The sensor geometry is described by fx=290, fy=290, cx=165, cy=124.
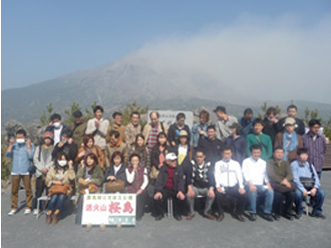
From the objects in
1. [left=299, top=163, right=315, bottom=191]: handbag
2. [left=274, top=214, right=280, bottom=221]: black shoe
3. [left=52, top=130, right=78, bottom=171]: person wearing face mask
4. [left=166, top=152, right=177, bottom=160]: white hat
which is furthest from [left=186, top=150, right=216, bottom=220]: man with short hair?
[left=52, top=130, right=78, bottom=171]: person wearing face mask

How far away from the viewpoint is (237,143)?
6.45m

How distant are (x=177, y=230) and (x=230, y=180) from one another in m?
1.53

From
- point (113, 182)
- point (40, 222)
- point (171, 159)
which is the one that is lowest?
point (40, 222)

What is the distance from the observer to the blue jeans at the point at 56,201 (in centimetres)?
569

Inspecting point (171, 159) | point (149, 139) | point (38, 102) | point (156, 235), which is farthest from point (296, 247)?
point (38, 102)

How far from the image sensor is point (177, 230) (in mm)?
5262

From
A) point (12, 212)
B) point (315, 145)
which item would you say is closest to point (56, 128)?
point (12, 212)

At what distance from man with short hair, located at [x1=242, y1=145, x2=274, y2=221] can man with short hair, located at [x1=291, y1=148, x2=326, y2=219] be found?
23.3 inches

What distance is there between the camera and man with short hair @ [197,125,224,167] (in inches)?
251

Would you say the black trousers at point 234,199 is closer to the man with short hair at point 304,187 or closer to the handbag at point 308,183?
the man with short hair at point 304,187

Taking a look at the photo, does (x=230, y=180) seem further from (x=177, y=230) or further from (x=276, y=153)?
(x=177, y=230)

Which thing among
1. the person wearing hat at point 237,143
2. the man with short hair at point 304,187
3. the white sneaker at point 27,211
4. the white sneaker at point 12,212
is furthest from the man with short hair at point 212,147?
the white sneaker at point 12,212

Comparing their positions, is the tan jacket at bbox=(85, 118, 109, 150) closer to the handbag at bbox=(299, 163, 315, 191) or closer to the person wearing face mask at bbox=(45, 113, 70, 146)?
the person wearing face mask at bbox=(45, 113, 70, 146)

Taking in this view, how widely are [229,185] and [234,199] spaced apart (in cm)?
29
